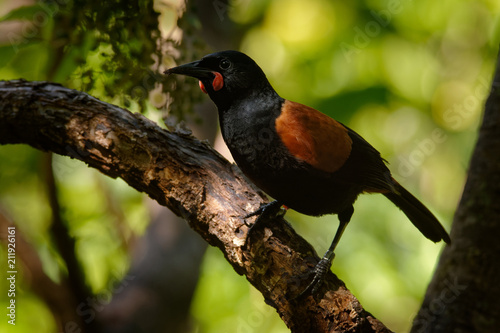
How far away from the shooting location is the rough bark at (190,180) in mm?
2250

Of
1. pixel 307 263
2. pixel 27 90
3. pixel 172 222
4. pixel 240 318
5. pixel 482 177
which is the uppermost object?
pixel 482 177

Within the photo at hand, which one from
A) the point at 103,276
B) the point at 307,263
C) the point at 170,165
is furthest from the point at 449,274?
the point at 103,276

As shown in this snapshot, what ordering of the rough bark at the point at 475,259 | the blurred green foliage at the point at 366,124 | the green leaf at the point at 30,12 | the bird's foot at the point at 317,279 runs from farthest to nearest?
1. the blurred green foliage at the point at 366,124
2. the green leaf at the point at 30,12
3. the rough bark at the point at 475,259
4. the bird's foot at the point at 317,279

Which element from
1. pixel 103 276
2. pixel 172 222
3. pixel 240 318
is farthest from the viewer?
pixel 240 318

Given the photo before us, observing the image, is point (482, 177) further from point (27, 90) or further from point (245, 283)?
point (245, 283)

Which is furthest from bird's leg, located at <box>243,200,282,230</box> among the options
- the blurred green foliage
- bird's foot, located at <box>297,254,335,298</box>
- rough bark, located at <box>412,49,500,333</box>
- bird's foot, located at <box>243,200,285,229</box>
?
the blurred green foliage

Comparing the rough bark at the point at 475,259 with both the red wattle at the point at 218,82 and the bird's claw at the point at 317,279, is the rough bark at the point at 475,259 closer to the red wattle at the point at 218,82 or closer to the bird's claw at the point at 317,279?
the bird's claw at the point at 317,279

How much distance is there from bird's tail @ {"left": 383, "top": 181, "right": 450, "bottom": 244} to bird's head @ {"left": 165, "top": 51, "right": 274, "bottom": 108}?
1037mm

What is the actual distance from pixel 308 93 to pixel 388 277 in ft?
7.43

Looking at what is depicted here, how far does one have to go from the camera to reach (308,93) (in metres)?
5.35

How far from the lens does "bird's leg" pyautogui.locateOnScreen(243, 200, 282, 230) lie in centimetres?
241

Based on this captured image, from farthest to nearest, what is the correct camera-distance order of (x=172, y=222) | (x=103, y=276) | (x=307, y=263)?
1. (x=103, y=276)
2. (x=172, y=222)
3. (x=307, y=263)

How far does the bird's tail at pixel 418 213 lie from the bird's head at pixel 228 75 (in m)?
1.04

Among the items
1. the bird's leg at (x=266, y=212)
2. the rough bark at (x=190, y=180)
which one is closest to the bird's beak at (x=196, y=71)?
the rough bark at (x=190, y=180)
